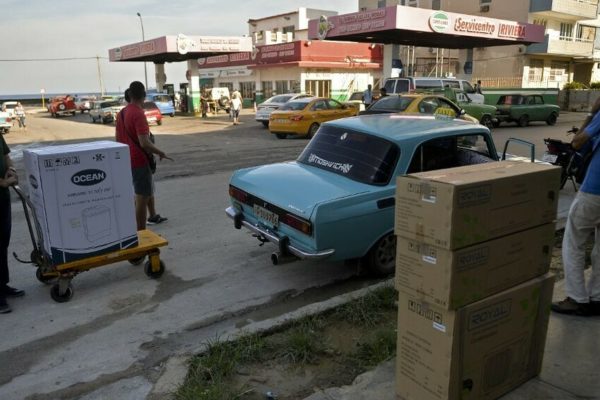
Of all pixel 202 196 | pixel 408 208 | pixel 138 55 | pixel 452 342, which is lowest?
pixel 202 196

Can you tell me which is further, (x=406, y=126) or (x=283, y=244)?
(x=406, y=126)

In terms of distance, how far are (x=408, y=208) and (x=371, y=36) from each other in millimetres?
24070

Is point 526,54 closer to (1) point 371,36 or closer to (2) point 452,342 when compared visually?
(1) point 371,36

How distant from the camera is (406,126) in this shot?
541 centimetres

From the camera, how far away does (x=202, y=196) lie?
895 centimetres

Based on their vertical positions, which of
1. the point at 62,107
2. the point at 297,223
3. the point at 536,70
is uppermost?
the point at 536,70

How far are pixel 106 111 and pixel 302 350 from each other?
95.8 feet

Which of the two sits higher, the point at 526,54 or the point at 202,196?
the point at 526,54

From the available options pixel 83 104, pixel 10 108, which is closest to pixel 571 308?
pixel 10 108

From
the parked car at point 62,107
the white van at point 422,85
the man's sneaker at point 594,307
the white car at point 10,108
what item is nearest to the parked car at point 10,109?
the white car at point 10,108

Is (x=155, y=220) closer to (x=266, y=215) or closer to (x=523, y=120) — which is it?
(x=266, y=215)

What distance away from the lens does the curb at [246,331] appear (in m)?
3.23

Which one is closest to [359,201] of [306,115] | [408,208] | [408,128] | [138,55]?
[408,128]

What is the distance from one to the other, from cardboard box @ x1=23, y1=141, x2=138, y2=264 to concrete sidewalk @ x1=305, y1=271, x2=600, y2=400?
2.70 metres
